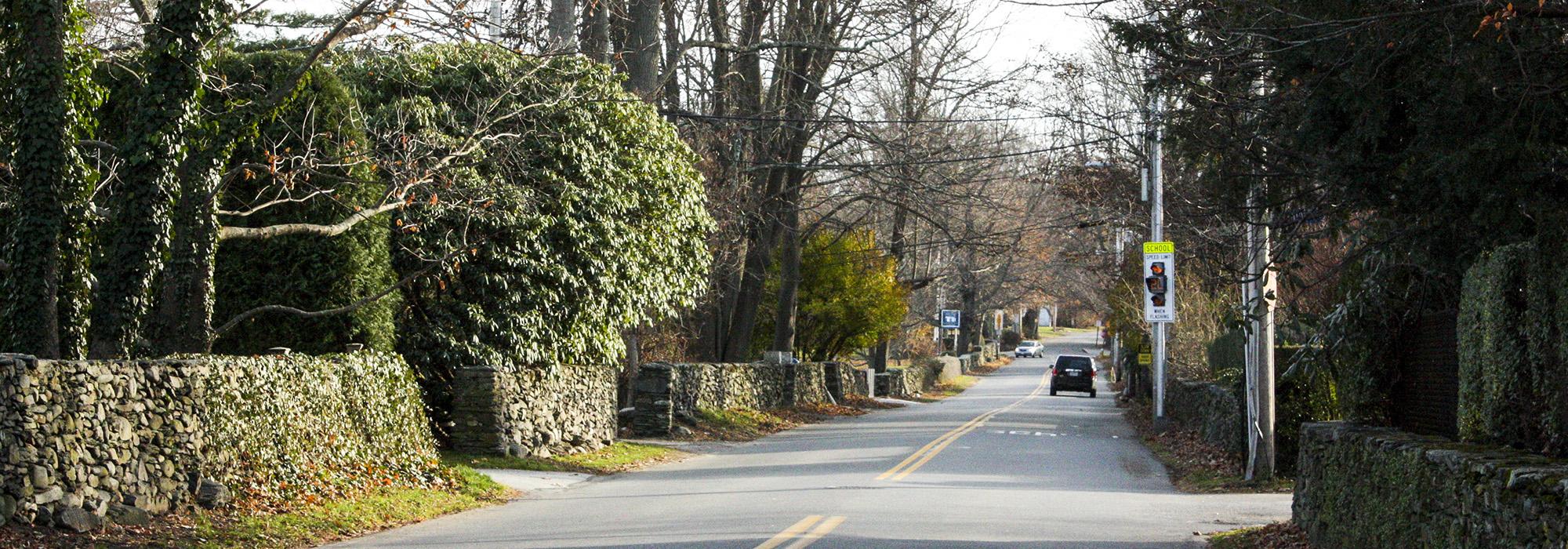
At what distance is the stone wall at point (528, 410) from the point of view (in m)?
20.3

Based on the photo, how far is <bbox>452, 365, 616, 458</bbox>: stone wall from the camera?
2034 centimetres

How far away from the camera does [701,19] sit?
108 ft

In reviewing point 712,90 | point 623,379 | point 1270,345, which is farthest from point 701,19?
point 1270,345

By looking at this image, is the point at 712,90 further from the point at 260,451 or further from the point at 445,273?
the point at 260,451

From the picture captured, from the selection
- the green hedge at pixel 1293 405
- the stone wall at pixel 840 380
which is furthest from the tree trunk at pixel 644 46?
the stone wall at pixel 840 380

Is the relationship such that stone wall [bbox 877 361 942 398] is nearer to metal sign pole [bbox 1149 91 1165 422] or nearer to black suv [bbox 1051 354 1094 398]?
black suv [bbox 1051 354 1094 398]

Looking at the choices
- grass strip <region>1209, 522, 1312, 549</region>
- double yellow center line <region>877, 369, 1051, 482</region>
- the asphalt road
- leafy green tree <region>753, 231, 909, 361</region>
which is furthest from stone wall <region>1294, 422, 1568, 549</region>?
leafy green tree <region>753, 231, 909, 361</region>

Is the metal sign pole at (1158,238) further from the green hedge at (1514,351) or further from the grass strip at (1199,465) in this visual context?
the green hedge at (1514,351)

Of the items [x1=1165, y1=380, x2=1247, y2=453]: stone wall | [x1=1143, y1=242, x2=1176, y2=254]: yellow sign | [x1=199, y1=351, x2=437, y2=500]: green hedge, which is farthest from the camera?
[x1=1143, y1=242, x2=1176, y2=254]: yellow sign

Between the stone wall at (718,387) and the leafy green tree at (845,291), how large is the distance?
1.65 metres

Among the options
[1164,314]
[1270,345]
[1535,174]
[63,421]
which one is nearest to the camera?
[1535,174]

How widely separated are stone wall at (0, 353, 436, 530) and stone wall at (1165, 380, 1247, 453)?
454 inches

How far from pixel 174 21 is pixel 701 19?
1969 cm

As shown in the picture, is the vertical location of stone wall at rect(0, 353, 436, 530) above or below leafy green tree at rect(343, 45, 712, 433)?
below
